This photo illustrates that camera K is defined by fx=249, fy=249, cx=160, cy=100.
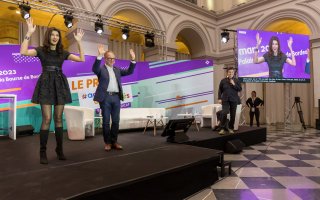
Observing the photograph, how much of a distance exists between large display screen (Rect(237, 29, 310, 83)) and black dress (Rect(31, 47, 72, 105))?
18.8ft

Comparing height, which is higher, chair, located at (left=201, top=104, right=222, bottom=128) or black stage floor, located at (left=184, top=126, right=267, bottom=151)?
chair, located at (left=201, top=104, right=222, bottom=128)

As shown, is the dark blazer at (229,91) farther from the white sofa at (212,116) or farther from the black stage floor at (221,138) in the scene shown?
the white sofa at (212,116)

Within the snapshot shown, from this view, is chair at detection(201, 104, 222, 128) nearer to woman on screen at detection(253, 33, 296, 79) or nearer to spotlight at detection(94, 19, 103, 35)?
woman on screen at detection(253, 33, 296, 79)

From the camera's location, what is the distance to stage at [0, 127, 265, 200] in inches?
62.6

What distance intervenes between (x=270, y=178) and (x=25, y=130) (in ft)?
13.7

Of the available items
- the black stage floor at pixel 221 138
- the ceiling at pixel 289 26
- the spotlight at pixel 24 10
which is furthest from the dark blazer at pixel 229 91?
the ceiling at pixel 289 26

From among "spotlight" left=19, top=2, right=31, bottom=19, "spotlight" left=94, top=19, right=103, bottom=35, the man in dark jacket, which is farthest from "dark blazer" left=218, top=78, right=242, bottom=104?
"spotlight" left=19, top=2, right=31, bottom=19

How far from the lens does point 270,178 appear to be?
9.07 ft

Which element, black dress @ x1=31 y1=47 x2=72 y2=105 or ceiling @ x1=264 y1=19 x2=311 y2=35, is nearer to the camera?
black dress @ x1=31 y1=47 x2=72 y2=105

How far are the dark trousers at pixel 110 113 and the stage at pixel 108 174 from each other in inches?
8.3

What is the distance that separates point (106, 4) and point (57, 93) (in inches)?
220

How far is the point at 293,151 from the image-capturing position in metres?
4.32

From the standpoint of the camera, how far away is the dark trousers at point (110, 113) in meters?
2.90

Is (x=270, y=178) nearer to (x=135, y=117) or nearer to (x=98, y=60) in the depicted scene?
(x=98, y=60)
